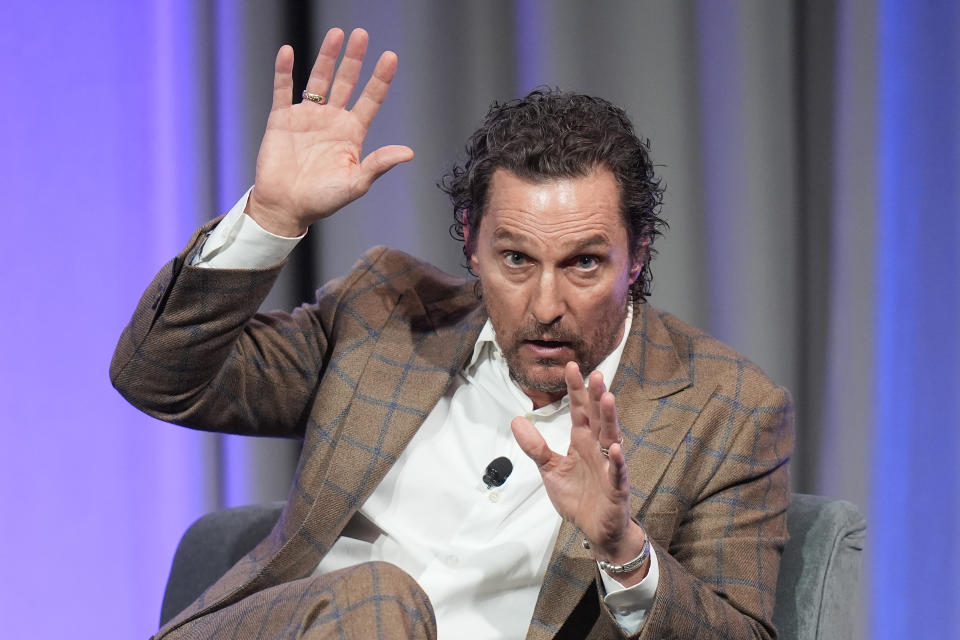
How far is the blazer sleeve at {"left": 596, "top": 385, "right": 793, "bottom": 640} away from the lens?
1.56 metres

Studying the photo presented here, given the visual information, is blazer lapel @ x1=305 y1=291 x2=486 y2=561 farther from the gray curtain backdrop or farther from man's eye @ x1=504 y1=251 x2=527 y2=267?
the gray curtain backdrop

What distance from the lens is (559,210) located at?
1665mm

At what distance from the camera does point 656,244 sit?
247cm

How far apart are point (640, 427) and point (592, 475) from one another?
12.0 inches

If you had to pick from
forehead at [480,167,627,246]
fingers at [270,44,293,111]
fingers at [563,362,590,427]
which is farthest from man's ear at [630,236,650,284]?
fingers at [270,44,293,111]

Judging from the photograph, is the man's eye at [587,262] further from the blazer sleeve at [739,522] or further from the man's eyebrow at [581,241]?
the blazer sleeve at [739,522]

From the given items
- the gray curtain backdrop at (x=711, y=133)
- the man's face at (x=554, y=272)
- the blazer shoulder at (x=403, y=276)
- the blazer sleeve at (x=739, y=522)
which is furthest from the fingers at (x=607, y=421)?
the gray curtain backdrop at (x=711, y=133)

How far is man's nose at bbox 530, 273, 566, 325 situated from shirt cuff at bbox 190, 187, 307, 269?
0.38 meters

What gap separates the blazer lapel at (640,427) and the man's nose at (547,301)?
16cm

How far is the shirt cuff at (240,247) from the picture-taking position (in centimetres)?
159

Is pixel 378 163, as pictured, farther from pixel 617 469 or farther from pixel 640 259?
pixel 617 469

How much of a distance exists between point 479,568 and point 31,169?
5.45 feet

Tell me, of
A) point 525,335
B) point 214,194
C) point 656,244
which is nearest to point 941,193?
point 656,244

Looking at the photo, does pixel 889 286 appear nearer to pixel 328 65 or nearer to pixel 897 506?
pixel 897 506
